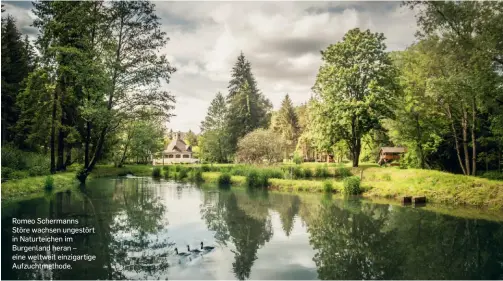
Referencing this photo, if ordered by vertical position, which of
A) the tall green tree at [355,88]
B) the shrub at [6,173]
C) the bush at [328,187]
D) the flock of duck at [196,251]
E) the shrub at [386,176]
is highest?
the tall green tree at [355,88]

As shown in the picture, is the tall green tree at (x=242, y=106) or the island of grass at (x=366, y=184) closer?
the island of grass at (x=366, y=184)

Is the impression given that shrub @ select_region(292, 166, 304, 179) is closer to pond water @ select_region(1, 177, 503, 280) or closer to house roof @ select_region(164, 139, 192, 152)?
pond water @ select_region(1, 177, 503, 280)

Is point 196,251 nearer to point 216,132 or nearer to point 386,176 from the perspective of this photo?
point 386,176

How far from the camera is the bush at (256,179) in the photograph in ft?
93.4

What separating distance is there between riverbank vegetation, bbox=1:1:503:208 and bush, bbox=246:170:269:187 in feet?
0.45

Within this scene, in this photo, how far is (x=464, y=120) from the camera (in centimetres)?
2769

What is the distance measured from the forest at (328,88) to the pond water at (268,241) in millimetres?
9207

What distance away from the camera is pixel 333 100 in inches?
1383

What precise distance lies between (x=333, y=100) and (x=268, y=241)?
2614cm

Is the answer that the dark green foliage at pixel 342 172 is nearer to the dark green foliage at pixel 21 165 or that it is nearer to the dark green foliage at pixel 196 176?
the dark green foliage at pixel 196 176

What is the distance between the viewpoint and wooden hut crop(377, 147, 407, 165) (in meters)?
49.1

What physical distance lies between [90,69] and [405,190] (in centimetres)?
2422

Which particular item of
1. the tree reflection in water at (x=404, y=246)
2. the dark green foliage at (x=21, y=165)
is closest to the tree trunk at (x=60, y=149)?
the dark green foliage at (x=21, y=165)

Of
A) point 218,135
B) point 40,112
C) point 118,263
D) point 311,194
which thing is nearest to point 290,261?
point 118,263
